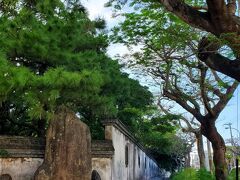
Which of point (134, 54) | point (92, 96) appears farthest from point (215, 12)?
point (134, 54)

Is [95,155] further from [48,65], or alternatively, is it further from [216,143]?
[216,143]

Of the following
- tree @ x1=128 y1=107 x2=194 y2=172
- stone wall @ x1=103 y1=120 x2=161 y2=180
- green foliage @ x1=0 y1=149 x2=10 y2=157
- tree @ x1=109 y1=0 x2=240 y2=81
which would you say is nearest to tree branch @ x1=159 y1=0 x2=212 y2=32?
tree @ x1=109 y1=0 x2=240 y2=81

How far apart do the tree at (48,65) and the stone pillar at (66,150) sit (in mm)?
396

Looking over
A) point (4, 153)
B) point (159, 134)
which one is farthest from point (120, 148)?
point (159, 134)

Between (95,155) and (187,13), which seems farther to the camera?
(95,155)

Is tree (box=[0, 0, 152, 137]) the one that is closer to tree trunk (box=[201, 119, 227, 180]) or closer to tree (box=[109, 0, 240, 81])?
tree (box=[109, 0, 240, 81])

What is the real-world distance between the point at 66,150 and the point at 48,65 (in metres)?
2.68

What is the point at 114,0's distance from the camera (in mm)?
9289

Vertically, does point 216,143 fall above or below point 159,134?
below

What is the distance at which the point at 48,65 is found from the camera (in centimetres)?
1160

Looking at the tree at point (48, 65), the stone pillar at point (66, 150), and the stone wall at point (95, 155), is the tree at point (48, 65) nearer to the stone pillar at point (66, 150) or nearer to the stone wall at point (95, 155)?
the stone pillar at point (66, 150)

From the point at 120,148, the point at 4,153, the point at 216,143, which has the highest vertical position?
the point at 216,143

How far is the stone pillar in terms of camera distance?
1016cm

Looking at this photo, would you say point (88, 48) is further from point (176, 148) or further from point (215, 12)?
point (176, 148)
